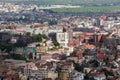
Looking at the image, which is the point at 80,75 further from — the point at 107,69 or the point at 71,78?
the point at 107,69

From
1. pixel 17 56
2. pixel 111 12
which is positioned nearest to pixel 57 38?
pixel 17 56

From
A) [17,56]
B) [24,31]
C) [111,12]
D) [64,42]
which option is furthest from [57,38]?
[111,12]

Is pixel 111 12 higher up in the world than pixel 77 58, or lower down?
lower down

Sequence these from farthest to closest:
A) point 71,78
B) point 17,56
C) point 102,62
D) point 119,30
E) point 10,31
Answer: point 119,30 → point 10,31 → point 17,56 → point 102,62 → point 71,78

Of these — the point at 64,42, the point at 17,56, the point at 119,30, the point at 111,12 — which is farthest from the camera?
the point at 111,12

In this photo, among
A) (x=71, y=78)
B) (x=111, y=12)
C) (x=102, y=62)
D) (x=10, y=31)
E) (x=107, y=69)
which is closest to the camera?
(x=71, y=78)

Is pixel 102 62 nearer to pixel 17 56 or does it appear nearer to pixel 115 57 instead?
pixel 115 57

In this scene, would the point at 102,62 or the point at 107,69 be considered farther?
the point at 102,62

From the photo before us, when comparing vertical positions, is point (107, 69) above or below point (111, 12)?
above

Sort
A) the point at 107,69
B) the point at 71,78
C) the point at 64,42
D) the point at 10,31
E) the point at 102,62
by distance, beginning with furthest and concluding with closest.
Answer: the point at 10,31, the point at 64,42, the point at 102,62, the point at 107,69, the point at 71,78
